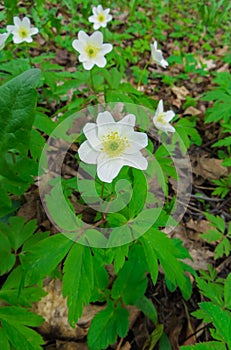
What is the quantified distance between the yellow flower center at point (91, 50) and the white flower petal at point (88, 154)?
0.98 m

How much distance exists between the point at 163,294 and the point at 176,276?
27.1 inches

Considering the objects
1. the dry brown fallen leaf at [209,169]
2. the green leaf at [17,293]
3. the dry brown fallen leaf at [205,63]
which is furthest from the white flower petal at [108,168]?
the dry brown fallen leaf at [205,63]

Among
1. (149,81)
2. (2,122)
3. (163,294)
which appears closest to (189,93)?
(149,81)

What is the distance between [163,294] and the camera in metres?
2.15

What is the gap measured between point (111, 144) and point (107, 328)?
938 millimetres

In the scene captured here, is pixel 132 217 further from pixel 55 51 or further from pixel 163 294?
pixel 55 51

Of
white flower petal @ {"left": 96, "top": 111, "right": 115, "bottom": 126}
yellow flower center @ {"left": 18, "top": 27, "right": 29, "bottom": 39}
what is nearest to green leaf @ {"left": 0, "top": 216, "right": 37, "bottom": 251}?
white flower petal @ {"left": 96, "top": 111, "right": 115, "bottom": 126}

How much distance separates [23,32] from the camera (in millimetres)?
2428

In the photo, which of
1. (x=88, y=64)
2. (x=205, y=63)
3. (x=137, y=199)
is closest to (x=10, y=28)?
(x=88, y=64)

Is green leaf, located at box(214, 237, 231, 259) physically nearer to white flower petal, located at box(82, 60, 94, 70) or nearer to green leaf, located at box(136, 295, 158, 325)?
green leaf, located at box(136, 295, 158, 325)

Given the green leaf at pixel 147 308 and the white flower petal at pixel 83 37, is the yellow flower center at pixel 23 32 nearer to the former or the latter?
the white flower petal at pixel 83 37

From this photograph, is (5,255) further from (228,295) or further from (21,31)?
(21,31)

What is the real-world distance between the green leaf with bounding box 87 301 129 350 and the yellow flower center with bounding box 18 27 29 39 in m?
1.83

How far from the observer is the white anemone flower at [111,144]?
141 centimetres
